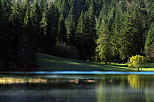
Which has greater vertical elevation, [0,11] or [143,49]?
[0,11]

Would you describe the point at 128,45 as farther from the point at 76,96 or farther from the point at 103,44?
the point at 76,96

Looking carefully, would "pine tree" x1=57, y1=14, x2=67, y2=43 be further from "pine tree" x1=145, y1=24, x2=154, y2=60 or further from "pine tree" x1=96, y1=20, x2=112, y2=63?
"pine tree" x1=145, y1=24, x2=154, y2=60

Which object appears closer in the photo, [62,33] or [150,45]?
[150,45]

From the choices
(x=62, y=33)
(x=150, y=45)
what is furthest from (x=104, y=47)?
(x=62, y=33)

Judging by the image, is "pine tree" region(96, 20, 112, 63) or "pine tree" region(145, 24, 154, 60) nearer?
"pine tree" region(96, 20, 112, 63)

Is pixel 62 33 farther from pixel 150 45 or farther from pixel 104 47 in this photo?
pixel 150 45

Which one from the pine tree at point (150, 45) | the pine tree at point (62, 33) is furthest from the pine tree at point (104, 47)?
the pine tree at point (62, 33)

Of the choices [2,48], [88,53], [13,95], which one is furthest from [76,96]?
[88,53]

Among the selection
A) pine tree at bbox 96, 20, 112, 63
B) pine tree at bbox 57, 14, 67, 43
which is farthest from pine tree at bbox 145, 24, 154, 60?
pine tree at bbox 57, 14, 67, 43

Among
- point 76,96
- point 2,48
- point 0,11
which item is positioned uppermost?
point 0,11

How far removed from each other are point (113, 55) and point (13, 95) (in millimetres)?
71196

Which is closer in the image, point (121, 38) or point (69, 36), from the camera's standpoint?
point (121, 38)

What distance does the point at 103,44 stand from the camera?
313 ft

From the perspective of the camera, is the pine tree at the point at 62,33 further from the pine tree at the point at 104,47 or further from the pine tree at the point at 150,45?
the pine tree at the point at 150,45
